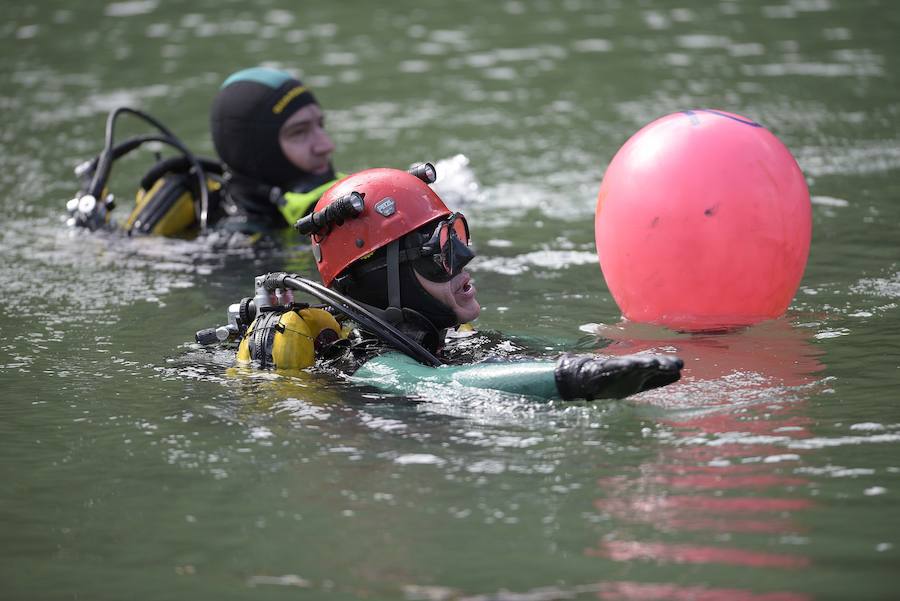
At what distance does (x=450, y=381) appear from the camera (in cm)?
548

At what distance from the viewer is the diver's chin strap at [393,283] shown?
5.77 metres

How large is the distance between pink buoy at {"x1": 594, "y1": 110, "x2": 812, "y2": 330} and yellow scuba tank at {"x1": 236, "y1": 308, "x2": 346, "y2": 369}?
1477mm

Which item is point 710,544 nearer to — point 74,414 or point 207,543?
point 207,543

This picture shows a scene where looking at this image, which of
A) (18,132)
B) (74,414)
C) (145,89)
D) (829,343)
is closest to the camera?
(74,414)

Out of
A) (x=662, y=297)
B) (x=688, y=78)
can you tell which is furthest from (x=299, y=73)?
(x=662, y=297)

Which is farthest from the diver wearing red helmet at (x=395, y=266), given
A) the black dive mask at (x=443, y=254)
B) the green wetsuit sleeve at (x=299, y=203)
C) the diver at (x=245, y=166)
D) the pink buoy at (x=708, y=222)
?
the diver at (x=245, y=166)

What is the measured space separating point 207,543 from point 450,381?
4.54 ft

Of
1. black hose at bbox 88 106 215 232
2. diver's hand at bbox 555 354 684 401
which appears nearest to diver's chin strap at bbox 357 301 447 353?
diver's hand at bbox 555 354 684 401

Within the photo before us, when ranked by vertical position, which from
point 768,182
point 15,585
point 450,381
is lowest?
point 15,585

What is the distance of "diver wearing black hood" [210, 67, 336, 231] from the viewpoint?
9.22m

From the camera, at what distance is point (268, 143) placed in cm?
927

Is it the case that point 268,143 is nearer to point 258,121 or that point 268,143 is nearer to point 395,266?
point 258,121

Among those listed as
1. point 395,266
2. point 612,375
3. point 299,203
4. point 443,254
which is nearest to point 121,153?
point 299,203

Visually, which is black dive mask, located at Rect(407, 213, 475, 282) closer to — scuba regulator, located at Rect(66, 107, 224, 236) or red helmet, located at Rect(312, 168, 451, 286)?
red helmet, located at Rect(312, 168, 451, 286)
